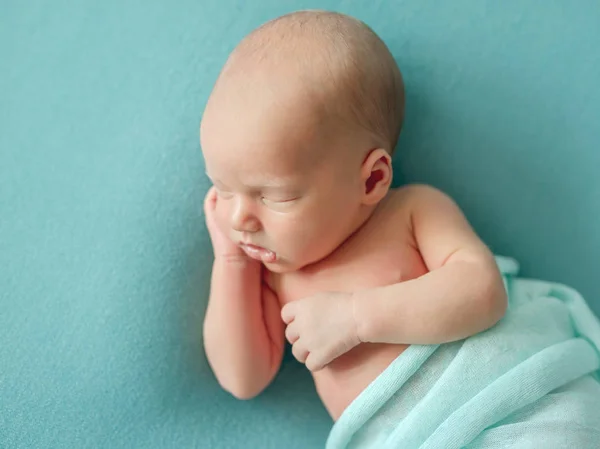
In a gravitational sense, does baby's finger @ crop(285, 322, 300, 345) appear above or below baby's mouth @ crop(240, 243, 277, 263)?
below

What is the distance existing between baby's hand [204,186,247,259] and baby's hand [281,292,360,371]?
0.12 m

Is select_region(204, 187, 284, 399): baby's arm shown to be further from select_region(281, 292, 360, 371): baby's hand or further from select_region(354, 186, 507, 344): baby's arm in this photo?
select_region(354, 186, 507, 344): baby's arm

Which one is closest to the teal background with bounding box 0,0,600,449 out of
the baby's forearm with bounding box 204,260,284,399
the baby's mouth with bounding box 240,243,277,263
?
the baby's forearm with bounding box 204,260,284,399

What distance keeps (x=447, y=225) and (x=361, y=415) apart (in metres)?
0.30

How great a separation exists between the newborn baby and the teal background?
0.09 metres

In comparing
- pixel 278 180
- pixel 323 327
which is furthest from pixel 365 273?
pixel 278 180

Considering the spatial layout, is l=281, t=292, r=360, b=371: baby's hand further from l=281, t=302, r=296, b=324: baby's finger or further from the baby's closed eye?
the baby's closed eye

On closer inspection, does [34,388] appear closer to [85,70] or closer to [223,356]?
[223,356]

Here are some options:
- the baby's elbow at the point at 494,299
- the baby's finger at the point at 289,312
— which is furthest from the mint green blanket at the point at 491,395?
the baby's finger at the point at 289,312

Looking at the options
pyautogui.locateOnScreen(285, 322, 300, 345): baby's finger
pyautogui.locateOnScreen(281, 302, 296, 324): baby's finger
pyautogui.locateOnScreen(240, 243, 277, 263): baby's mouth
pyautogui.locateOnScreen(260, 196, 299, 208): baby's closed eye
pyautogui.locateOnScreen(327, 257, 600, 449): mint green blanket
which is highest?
pyautogui.locateOnScreen(260, 196, 299, 208): baby's closed eye

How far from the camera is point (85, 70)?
1066 millimetres

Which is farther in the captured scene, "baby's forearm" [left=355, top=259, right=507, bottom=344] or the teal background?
the teal background

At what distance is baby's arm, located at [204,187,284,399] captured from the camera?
3.20 feet

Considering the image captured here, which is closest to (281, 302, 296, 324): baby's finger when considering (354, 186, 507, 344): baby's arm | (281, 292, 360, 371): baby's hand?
(281, 292, 360, 371): baby's hand
